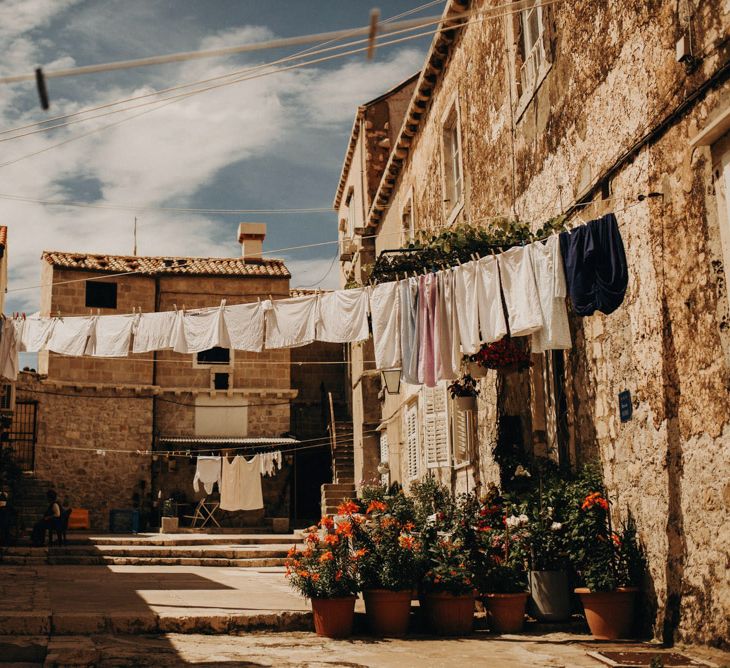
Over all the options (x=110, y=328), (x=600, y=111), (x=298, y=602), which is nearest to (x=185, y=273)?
(x=110, y=328)

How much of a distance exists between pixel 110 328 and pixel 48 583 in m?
3.79

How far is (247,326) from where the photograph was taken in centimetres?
1215

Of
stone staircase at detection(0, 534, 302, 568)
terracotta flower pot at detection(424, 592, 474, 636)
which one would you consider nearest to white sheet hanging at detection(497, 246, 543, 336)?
terracotta flower pot at detection(424, 592, 474, 636)

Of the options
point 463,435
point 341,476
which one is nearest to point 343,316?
point 463,435

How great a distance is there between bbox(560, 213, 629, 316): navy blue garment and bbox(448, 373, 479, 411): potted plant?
3933mm

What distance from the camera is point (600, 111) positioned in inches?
325

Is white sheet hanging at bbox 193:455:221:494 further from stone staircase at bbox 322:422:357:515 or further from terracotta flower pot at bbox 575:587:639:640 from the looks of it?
terracotta flower pot at bbox 575:587:639:640

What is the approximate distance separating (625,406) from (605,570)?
1438 millimetres

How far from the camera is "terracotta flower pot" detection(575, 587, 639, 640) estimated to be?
291 inches

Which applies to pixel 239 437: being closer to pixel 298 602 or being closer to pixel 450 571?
pixel 298 602

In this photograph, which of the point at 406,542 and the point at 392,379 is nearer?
the point at 406,542

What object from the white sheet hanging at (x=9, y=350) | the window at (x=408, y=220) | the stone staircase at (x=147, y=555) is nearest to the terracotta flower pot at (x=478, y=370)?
the white sheet hanging at (x=9, y=350)

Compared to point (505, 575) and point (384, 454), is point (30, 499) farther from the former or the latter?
point (505, 575)

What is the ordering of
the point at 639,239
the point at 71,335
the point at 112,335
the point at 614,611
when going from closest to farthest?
the point at 614,611 → the point at 639,239 → the point at 112,335 → the point at 71,335
